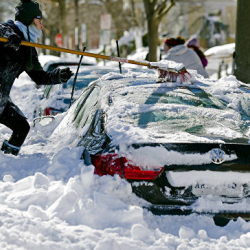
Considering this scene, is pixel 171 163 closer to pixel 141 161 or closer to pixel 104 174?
pixel 141 161

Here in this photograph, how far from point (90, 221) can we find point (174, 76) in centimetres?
231

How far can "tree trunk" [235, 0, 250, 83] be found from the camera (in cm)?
964

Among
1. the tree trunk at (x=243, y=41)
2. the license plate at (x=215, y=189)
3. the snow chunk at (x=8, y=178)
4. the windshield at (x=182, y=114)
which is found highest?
the tree trunk at (x=243, y=41)

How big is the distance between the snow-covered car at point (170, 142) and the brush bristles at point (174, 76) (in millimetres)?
398

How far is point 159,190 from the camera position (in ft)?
12.6

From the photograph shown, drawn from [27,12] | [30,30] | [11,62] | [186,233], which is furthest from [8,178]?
[27,12]

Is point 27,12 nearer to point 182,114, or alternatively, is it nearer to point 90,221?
point 182,114

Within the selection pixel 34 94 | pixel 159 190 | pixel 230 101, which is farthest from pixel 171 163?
pixel 34 94

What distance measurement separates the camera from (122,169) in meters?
3.87

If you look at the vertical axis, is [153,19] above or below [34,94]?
above

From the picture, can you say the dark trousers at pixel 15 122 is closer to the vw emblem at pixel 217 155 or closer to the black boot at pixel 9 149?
the black boot at pixel 9 149

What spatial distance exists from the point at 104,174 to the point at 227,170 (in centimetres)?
91

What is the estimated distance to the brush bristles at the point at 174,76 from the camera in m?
5.47

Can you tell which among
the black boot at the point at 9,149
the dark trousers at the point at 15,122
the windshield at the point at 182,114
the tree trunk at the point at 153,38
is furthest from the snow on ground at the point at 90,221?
the tree trunk at the point at 153,38
